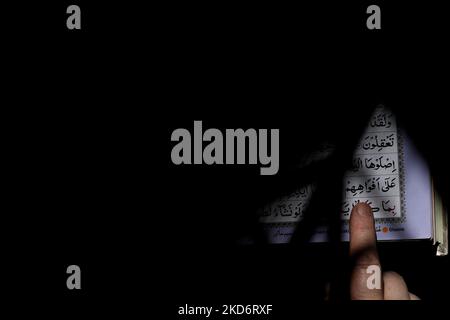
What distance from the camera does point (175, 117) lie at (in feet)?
2.96

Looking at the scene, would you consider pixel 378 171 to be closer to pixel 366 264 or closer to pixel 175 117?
pixel 366 264

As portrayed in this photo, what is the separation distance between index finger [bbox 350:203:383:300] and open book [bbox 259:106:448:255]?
1.8 inches

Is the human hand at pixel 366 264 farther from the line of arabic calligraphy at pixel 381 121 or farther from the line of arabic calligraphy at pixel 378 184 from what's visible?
the line of arabic calligraphy at pixel 381 121

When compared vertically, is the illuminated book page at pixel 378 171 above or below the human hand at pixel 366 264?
above

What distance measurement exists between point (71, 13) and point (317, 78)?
0.49 m

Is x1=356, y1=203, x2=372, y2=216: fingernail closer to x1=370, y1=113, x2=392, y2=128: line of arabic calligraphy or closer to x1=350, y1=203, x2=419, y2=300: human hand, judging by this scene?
x1=350, y1=203, x2=419, y2=300: human hand

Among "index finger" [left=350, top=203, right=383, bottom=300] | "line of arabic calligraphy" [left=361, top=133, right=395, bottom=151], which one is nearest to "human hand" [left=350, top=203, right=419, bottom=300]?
"index finger" [left=350, top=203, right=383, bottom=300]

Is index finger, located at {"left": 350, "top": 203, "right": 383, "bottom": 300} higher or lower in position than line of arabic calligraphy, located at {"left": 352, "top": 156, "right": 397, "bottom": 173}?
lower

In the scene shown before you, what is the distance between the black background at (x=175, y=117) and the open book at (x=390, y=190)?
2 cm

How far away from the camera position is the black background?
2.92ft

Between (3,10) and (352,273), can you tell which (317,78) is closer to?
(352,273)

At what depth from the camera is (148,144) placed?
2.97 feet

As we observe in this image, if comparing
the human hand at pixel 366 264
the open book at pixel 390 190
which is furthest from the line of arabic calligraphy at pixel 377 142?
the human hand at pixel 366 264

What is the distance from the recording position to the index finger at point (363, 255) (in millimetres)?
747
